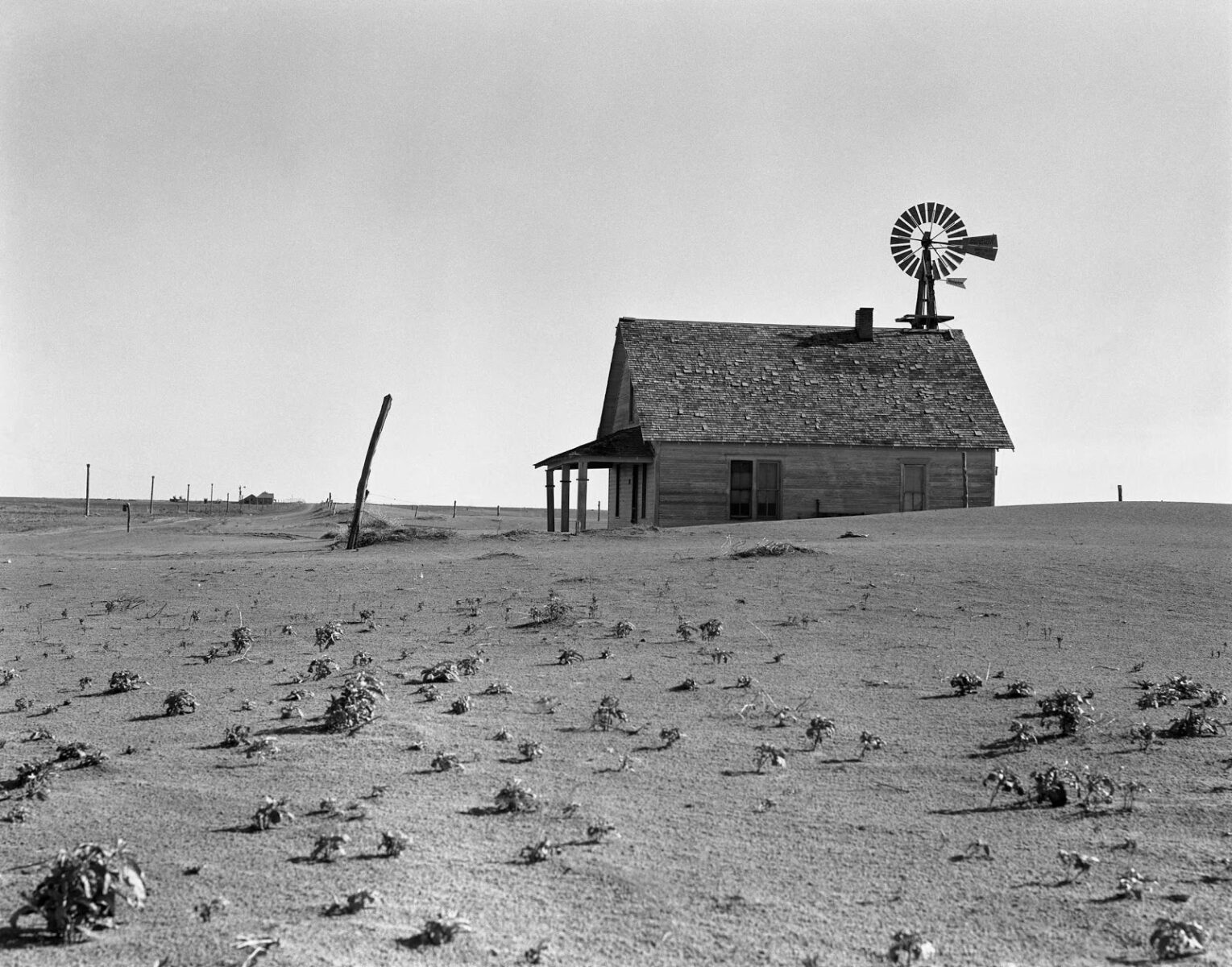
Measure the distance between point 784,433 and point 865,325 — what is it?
5.66 m

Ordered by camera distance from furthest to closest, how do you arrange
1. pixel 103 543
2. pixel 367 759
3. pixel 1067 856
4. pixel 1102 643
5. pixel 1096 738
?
pixel 103 543, pixel 1102 643, pixel 1096 738, pixel 367 759, pixel 1067 856

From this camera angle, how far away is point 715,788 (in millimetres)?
6332

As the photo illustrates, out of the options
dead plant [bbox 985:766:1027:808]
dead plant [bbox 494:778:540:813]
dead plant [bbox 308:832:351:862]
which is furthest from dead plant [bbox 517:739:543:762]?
dead plant [bbox 985:766:1027:808]

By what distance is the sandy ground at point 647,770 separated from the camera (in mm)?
4602

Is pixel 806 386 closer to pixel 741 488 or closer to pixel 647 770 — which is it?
pixel 741 488

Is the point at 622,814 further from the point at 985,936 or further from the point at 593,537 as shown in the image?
the point at 593,537

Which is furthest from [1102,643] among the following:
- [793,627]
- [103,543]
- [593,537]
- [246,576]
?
[103,543]

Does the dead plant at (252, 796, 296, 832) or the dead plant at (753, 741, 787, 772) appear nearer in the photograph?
the dead plant at (252, 796, 296, 832)

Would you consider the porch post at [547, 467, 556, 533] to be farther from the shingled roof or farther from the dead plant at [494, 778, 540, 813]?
the dead plant at [494, 778, 540, 813]

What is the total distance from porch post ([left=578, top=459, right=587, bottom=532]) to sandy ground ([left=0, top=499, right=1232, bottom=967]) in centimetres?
1446

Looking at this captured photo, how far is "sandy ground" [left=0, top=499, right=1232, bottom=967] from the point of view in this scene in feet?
15.1

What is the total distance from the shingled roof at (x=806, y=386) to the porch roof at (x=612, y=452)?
83cm

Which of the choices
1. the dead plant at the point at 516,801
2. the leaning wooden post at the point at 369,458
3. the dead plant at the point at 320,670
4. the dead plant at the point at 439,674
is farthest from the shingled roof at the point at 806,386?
the dead plant at the point at 516,801

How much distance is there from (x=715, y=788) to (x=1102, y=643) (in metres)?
5.64
